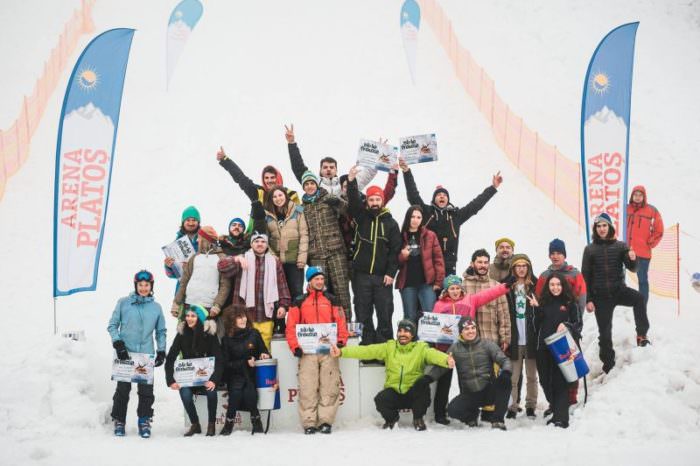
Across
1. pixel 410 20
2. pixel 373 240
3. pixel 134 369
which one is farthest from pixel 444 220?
pixel 410 20

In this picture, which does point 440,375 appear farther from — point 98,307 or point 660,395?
point 98,307

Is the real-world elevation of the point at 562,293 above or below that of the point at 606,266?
below

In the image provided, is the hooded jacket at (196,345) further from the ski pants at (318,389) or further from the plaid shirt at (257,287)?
the ski pants at (318,389)

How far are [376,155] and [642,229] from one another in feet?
12.1

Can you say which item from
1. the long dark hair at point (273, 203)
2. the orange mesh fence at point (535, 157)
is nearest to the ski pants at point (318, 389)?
the long dark hair at point (273, 203)

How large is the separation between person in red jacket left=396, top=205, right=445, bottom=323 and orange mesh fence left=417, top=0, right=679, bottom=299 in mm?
5589

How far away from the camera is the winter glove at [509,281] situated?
861 centimetres

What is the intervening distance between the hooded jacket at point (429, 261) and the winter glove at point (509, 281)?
690 mm

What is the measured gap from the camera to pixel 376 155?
967 cm

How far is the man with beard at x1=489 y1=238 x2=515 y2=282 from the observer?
29.5 ft

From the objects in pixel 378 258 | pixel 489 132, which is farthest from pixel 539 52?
pixel 378 258

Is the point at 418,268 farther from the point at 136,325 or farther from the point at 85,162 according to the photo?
the point at 85,162

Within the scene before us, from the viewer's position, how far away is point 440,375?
7895 mm

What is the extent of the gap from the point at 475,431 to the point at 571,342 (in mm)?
1308
